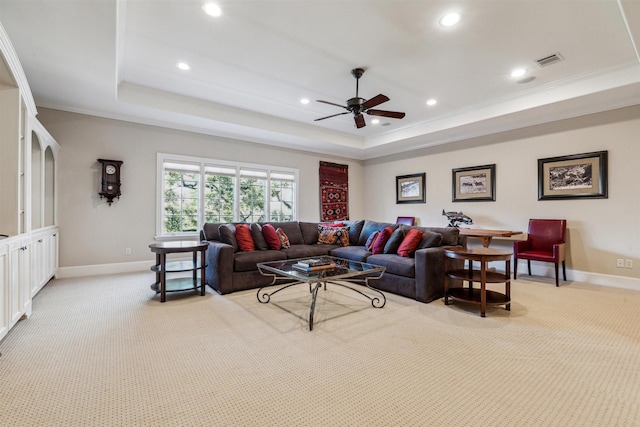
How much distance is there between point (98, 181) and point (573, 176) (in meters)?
7.40

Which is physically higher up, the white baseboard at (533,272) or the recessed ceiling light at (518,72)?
the recessed ceiling light at (518,72)

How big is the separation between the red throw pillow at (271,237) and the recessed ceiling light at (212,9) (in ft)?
8.86

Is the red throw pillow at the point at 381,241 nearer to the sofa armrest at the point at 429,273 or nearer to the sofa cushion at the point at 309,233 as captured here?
the sofa armrest at the point at 429,273

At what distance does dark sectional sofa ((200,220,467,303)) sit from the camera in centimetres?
339

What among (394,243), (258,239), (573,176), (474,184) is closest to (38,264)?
(258,239)

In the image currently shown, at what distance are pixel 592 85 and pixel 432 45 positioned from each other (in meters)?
2.41

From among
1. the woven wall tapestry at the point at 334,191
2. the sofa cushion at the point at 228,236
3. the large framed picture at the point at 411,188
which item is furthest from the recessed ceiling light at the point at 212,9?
the large framed picture at the point at 411,188

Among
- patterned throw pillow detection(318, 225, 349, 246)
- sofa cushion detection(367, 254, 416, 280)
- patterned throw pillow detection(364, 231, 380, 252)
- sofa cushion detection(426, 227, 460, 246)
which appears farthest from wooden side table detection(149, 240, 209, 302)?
sofa cushion detection(426, 227, 460, 246)

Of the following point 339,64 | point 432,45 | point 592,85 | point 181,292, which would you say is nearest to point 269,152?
point 339,64

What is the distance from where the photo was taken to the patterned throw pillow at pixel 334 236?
16.5 feet

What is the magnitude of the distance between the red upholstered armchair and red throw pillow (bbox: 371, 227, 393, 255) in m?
2.07

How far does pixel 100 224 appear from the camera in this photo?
15.5 ft

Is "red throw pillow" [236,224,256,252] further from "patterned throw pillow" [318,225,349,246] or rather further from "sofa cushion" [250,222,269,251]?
"patterned throw pillow" [318,225,349,246]

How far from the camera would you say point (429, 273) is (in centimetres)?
335
